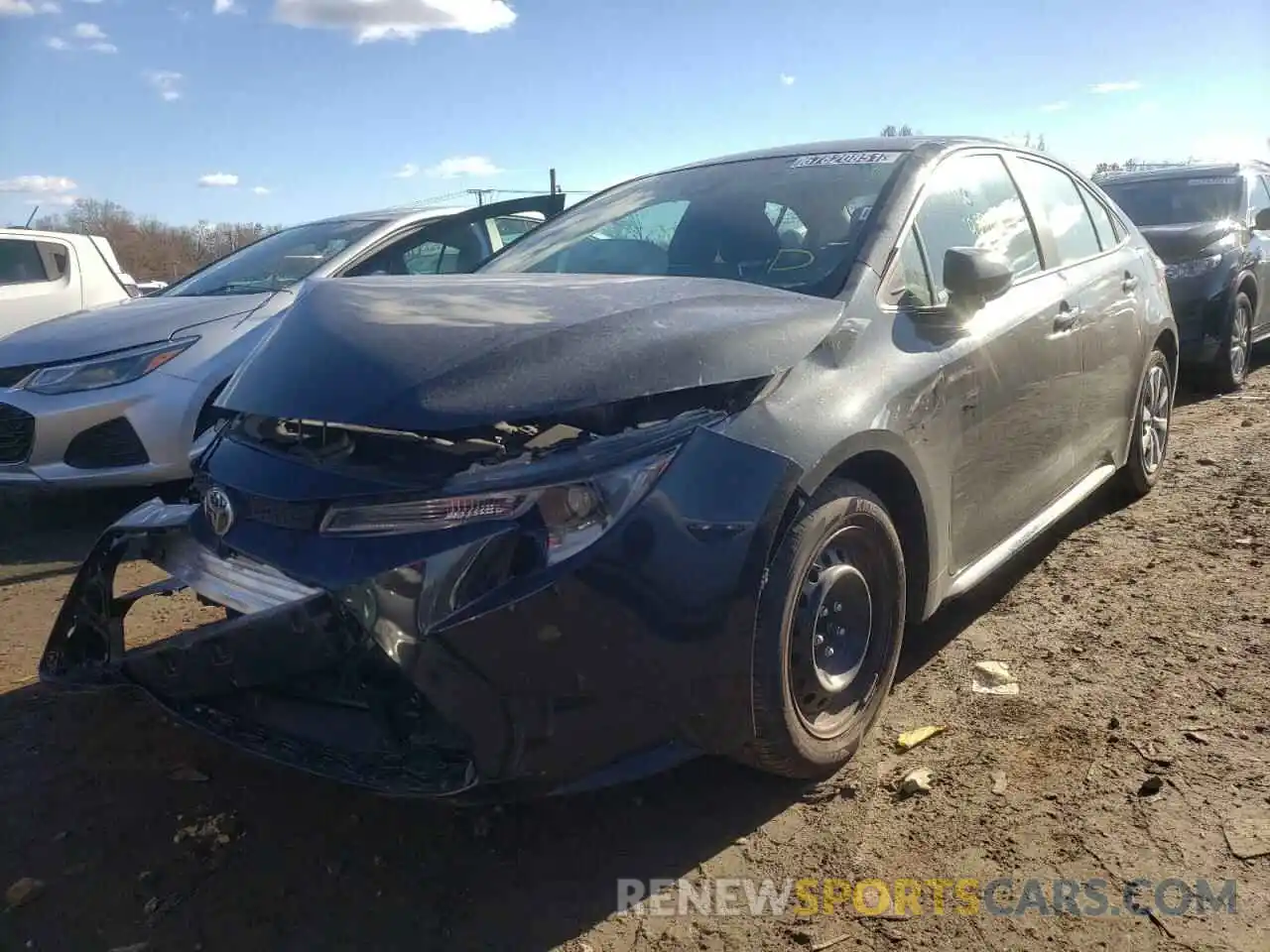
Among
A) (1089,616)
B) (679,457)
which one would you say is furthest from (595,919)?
(1089,616)

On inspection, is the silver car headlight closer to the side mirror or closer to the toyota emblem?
the toyota emblem

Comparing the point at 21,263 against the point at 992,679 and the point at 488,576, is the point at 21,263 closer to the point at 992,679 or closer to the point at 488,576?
the point at 488,576

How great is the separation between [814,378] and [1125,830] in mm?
1287

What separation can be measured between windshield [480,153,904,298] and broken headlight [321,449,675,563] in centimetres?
99

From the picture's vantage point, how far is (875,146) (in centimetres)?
348

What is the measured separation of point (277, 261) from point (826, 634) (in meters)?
4.50

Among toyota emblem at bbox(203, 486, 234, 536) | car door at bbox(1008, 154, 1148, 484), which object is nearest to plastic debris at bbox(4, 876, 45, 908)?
toyota emblem at bbox(203, 486, 234, 536)

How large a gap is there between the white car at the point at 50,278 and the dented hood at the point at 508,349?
6520mm

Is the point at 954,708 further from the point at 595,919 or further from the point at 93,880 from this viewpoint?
the point at 93,880

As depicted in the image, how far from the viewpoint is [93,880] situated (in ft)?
7.70

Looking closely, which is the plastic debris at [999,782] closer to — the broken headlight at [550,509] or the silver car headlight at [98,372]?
the broken headlight at [550,509]

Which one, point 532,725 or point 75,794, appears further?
point 75,794

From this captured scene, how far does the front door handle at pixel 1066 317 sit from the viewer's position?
3.60 m

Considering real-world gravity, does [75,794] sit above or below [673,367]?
below
